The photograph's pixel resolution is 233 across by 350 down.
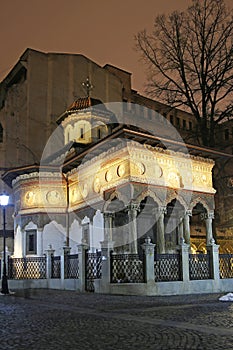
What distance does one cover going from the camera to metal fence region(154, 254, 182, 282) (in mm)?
16219

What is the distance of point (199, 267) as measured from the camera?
1730cm

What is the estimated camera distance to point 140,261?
16.3m

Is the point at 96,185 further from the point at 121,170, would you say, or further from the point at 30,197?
the point at 30,197

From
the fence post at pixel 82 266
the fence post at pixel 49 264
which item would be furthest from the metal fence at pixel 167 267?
the fence post at pixel 49 264

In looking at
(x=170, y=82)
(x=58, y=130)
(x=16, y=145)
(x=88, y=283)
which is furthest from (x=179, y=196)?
(x=16, y=145)

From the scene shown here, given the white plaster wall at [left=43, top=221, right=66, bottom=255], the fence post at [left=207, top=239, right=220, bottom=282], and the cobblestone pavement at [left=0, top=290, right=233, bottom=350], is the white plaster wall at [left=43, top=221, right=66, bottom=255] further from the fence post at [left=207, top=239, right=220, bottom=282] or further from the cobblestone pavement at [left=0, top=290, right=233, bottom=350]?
the cobblestone pavement at [left=0, top=290, right=233, bottom=350]

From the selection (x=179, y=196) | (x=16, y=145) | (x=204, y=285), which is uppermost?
(x=16, y=145)

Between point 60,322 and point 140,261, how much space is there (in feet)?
24.9

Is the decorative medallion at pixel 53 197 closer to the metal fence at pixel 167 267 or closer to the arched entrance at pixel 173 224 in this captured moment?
the arched entrance at pixel 173 224

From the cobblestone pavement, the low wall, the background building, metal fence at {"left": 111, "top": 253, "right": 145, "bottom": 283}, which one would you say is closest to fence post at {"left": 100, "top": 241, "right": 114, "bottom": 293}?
the low wall

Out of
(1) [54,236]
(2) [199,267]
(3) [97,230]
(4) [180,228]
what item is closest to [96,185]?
(3) [97,230]

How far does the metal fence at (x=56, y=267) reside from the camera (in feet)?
67.5

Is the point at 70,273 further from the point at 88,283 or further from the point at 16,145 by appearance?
the point at 16,145

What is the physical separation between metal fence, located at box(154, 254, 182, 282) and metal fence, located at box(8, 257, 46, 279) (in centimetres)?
745
